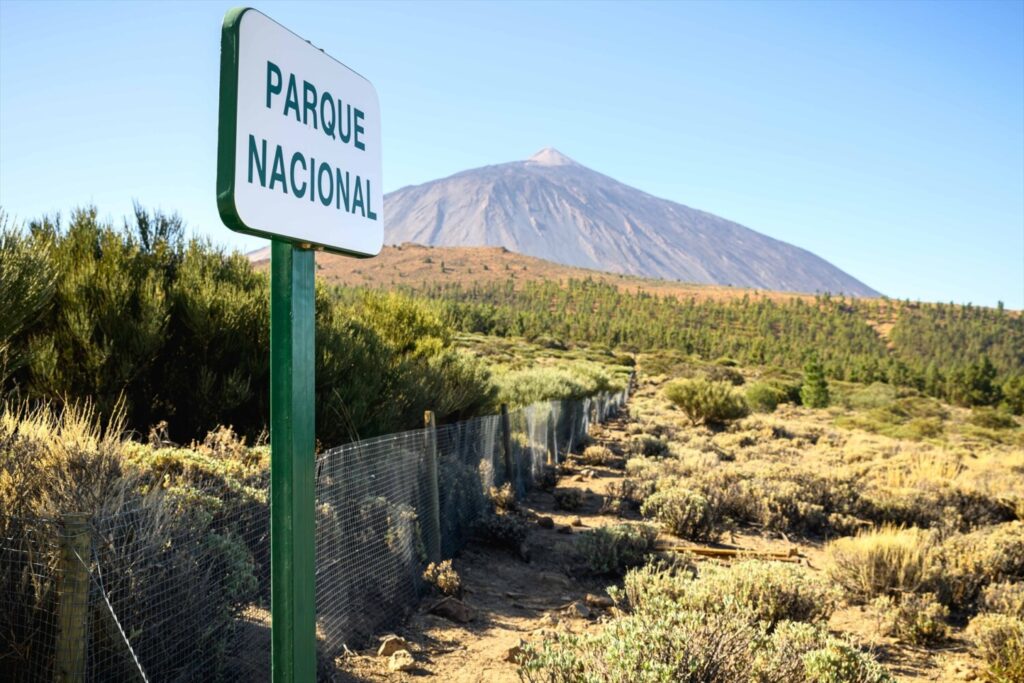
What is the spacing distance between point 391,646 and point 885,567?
5.01m

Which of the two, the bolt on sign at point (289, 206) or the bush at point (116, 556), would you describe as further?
the bush at point (116, 556)

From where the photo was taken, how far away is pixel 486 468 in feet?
30.9

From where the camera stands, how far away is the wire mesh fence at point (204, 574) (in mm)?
3100

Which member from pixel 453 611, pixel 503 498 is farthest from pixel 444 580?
pixel 503 498

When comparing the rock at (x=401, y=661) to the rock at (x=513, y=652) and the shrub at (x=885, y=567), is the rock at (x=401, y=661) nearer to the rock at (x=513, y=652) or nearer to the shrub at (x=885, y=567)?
the rock at (x=513, y=652)

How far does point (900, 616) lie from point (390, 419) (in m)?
6.13

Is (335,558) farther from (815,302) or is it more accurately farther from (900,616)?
(815,302)

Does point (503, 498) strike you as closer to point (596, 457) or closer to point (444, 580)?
point (444, 580)

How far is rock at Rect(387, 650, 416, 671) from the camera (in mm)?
4883

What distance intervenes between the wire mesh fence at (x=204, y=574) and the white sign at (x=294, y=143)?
1.81 metres

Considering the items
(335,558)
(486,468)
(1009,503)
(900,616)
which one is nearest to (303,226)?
(335,558)

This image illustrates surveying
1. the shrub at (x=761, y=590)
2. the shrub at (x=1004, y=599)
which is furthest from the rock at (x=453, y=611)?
the shrub at (x=1004, y=599)

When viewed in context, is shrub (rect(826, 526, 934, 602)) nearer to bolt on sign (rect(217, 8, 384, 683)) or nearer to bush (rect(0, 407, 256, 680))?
bush (rect(0, 407, 256, 680))

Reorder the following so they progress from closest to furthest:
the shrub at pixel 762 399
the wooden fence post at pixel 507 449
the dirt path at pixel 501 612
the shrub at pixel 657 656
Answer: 1. the shrub at pixel 657 656
2. the dirt path at pixel 501 612
3. the wooden fence post at pixel 507 449
4. the shrub at pixel 762 399
